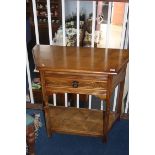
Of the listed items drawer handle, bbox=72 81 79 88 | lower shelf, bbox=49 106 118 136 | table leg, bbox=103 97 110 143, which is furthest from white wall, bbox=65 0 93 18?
drawer handle, bbox=72 81 79 88

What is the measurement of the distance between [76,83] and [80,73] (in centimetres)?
8

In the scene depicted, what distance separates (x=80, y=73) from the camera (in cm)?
138

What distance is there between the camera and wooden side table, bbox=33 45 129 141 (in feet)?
4.54

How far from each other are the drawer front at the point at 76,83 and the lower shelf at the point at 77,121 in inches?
14.6

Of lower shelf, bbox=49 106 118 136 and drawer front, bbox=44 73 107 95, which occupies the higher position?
drawer front, bbox=44 73 107 95

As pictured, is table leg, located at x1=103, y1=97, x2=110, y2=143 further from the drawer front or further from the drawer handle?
the drawer handle

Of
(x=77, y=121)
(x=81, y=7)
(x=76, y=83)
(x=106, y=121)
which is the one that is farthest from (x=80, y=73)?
(x=81, y=7)

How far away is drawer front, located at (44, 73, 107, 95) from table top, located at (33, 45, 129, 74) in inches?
2.2

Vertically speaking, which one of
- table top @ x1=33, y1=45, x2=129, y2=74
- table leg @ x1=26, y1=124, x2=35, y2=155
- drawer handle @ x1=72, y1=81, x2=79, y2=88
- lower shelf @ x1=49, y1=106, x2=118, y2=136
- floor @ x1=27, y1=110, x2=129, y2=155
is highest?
table top @ x1=33, y1=45, x2=129, y2=74

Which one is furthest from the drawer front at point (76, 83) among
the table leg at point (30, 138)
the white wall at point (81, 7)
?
the white wall at point (81, 7)

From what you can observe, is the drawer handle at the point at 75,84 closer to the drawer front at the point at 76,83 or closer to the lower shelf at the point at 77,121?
the drawer front at the point at 76,83
